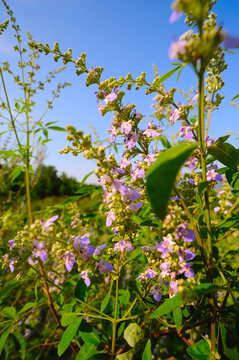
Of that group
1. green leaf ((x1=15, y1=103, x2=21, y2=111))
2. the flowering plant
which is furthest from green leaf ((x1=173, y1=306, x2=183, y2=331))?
green leaf ((x1=15, y1=103, x2=21, y2=111))

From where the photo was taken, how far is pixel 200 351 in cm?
108

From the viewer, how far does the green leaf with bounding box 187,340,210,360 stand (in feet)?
3.40

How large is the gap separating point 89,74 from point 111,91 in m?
0.14

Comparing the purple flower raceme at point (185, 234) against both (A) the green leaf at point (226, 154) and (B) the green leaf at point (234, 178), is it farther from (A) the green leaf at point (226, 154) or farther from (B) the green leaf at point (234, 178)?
(B) the green leaf at point (234, 178)

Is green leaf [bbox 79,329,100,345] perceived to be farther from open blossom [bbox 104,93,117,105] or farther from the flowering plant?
open blossom [bbox 104,93,117,105]

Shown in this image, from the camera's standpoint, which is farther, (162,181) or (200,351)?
(200,351)

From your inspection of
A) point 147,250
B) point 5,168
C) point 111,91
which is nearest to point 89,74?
point 111,91

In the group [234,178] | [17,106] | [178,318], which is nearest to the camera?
[178,318]

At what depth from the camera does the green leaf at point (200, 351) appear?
1.04 m

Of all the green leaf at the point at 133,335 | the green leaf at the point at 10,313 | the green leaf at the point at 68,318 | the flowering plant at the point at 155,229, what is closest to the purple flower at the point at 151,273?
the flowering plant at the point at 155,229

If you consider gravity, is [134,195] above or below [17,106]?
below

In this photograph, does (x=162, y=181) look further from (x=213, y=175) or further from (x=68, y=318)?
(x=68, y=318)

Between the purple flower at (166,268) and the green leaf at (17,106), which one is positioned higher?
the green leaf at (17,106)

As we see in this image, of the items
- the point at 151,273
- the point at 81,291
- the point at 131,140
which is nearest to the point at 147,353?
the point at 151,273
